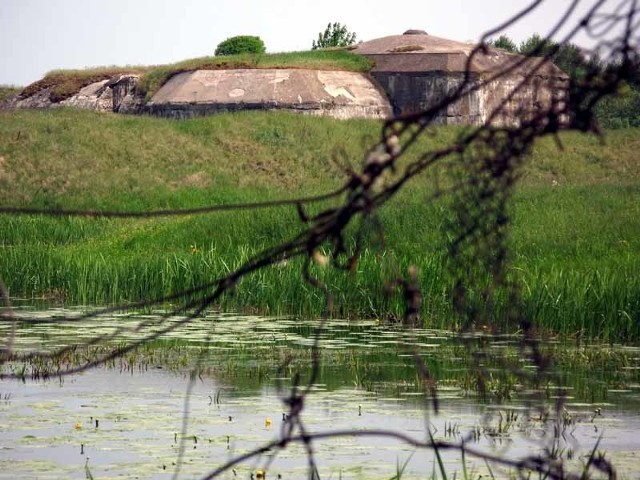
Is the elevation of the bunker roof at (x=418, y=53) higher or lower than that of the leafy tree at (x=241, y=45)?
lower

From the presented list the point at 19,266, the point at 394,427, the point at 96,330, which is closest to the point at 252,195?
the point at 19,266

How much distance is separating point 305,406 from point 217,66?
1526 inches

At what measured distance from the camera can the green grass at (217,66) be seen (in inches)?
1842

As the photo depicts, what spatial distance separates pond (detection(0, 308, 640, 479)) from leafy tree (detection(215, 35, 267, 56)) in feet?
168

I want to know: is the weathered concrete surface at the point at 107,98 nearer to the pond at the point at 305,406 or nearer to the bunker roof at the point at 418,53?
the bunker roof at the point at 418,53

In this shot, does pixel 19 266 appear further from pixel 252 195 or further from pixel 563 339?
pixel 252 195

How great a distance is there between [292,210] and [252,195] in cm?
1034

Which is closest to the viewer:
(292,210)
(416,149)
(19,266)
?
(19,266)

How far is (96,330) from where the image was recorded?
44.5ft

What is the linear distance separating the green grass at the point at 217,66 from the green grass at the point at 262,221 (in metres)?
5.63

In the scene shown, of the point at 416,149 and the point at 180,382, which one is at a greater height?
the point at 416,149

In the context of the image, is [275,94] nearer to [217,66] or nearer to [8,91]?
[217,66]

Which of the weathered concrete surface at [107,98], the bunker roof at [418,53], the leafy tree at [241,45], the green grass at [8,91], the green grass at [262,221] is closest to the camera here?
the green grass at [262,221]

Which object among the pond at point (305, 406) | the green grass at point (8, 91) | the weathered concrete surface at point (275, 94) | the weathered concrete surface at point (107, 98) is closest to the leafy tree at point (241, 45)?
the green grass at point (8, 91)
